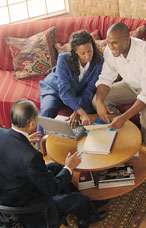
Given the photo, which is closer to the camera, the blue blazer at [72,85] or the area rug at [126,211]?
the area rug at [126,211]

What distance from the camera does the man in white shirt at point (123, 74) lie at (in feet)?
7.93

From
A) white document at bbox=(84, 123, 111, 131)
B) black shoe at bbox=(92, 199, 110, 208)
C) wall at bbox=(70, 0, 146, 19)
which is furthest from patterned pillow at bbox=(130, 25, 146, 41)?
black shoe at bbox=(92, 199, 110, 208)

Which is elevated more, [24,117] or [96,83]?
[24,117]

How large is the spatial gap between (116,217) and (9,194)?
90 cm

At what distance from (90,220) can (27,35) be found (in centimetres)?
236

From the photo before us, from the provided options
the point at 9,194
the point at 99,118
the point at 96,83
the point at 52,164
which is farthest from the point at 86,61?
the point at 9,194

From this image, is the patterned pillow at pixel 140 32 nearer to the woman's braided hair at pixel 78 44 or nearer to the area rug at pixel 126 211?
the woman's braided hair at pixel 78 44

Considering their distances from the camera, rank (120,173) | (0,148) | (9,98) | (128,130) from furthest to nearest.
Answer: (9,98), (128,130), (120,173), (0,148)

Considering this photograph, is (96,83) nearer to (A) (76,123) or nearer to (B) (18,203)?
(A) (76,123)

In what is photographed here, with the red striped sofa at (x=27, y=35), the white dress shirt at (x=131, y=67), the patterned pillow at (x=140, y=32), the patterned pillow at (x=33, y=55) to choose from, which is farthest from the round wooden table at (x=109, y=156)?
the patterned pillow at (x=33, y=55)

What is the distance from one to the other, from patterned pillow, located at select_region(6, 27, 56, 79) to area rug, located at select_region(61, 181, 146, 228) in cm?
171

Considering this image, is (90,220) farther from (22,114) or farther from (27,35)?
(27,35)

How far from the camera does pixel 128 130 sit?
2.34m

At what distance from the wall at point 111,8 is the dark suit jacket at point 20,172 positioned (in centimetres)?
235
